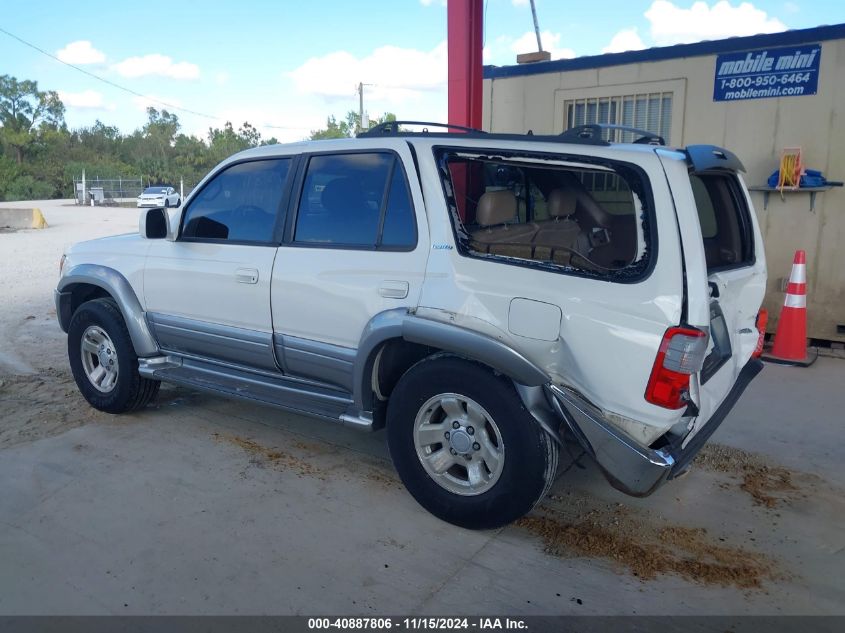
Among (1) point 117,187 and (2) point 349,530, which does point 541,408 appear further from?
(1) point 117,187

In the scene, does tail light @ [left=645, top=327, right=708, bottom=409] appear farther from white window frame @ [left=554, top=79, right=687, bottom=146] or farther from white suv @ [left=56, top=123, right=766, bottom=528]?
white window frame @ [left=554, top=79, right=687, bottom=146]

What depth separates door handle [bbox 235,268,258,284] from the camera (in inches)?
165

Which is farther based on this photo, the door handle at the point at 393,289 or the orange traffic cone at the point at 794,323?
the orange traffic cone at the point at 794,323

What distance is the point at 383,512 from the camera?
3.74 metres

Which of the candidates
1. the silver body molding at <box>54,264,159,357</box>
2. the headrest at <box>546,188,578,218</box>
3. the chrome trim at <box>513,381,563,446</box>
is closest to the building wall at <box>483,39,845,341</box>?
the headrest at <box>546,188,578,218</box>

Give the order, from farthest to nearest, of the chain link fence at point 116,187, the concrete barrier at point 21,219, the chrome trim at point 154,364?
1. the chain link fence at point 116,187
2. the concrete barrier at point 21,219
3. the chrome trim at point 154,364

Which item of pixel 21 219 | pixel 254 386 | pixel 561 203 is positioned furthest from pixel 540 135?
pixel 21 219

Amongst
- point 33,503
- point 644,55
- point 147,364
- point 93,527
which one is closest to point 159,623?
point 93,527

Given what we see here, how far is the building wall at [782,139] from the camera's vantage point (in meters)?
6.69

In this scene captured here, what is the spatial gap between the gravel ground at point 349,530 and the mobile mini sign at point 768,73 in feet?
11.1

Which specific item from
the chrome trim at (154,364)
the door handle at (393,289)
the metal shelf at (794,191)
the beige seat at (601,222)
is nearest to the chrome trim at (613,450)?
the door handle at (393,289)

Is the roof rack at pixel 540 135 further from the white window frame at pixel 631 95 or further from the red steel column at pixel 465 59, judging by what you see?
the white window frame at pixel 631 95

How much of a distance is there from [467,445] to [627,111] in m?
5.53

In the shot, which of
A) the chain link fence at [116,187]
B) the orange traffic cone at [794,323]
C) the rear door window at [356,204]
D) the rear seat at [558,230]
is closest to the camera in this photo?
the rear seat at [558,230]
